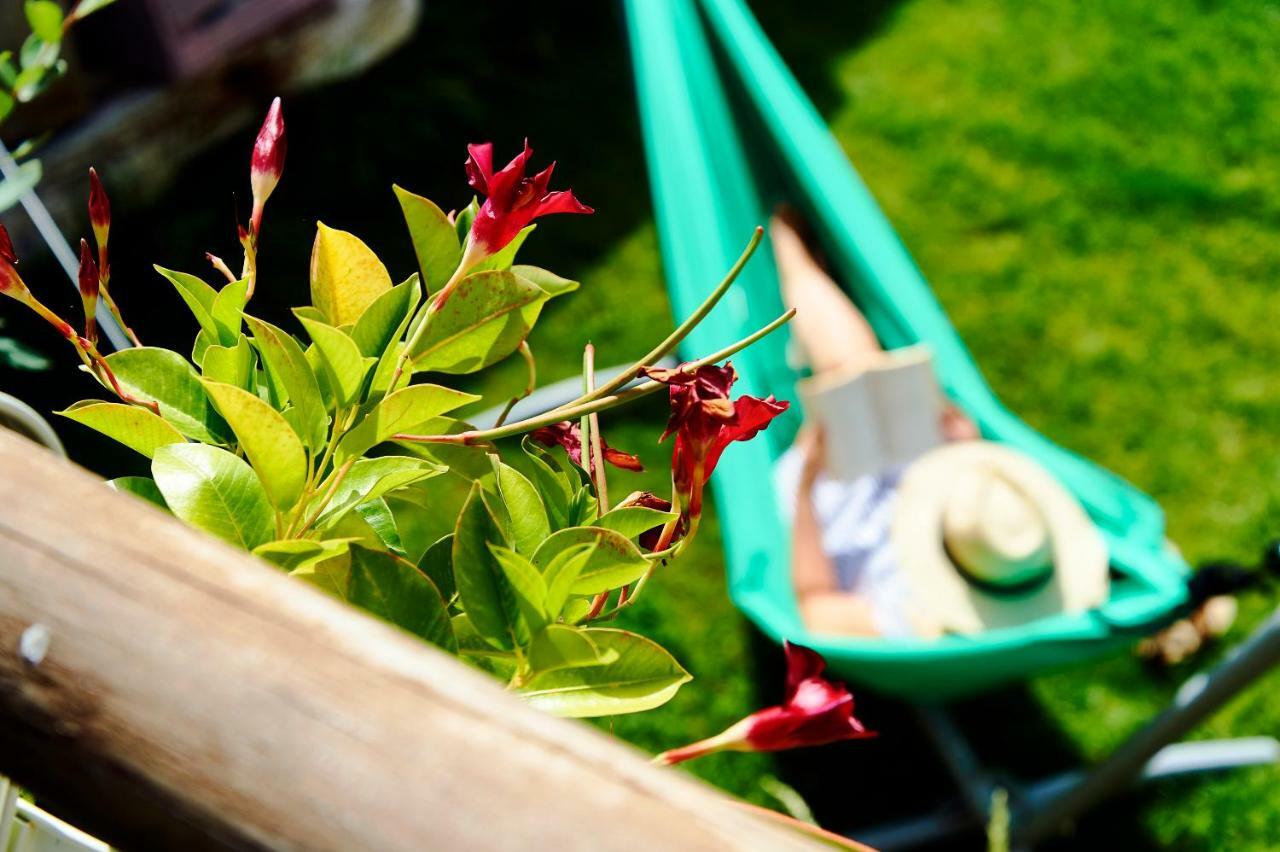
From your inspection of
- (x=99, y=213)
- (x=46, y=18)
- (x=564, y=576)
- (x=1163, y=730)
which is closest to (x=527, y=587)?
(x=564, y=576)

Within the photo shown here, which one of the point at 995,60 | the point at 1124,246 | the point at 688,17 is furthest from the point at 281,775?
the point at 995,60

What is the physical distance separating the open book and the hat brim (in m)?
0.11

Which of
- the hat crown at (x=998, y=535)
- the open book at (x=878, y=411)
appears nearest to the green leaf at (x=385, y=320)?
the hat crown at (x=998, y=535)

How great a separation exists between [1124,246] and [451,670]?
2712 mm

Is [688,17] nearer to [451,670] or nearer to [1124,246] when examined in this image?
[1124,246]

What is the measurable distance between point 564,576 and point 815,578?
1.51 meters

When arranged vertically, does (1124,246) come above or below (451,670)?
below

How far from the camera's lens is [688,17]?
2.08 meters

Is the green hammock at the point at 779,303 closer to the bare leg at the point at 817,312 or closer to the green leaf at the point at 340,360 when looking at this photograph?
the bare leg at the point at 817,312

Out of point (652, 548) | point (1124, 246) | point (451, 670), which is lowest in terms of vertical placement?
point (1124, 246)

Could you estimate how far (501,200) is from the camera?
0.41 metres

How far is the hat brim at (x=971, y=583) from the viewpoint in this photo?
5.51ft

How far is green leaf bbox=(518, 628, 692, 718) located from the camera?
388 mm

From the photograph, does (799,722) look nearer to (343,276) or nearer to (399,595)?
(399,595)
